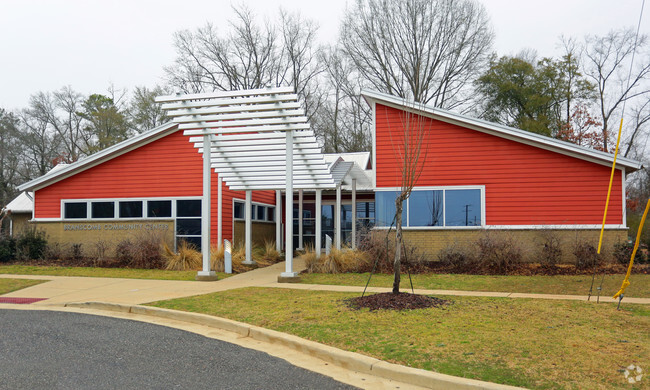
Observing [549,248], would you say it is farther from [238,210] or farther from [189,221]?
[189,221]

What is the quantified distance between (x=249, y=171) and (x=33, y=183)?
9.90 meters

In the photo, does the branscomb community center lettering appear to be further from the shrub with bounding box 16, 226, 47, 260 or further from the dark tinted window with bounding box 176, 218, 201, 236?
the shrub with bounding box 16, 226, 47, 260

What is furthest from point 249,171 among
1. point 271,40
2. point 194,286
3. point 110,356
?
point 271,40

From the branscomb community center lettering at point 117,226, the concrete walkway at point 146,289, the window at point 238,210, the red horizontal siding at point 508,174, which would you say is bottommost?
the concrete walkway at point 146,289

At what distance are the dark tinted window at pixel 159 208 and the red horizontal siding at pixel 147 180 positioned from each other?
0.27 m

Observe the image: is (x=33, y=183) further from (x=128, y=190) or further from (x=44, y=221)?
(x=128, y=190)

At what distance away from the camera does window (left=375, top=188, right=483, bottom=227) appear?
1847cm

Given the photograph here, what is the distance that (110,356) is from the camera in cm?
719

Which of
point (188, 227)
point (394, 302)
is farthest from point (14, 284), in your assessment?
point (394, 302)

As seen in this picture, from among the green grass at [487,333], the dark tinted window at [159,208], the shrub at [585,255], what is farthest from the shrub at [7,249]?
the shrub at [585,255]

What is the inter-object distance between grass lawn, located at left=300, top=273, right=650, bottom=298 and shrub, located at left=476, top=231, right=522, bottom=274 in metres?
1.00

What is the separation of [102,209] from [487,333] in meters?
18.5

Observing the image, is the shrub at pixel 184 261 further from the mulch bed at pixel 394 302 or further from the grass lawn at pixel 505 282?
the mulch bed at pixel 394 302

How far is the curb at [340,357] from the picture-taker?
18.7 ft
